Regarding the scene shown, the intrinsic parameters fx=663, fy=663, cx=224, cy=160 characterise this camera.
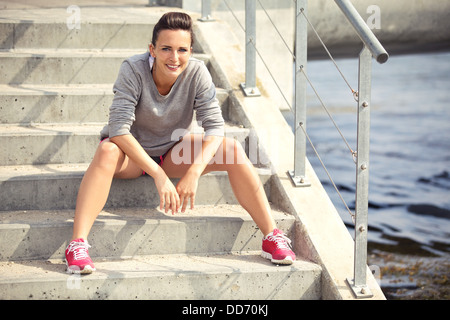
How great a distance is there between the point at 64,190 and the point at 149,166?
17.4 inches

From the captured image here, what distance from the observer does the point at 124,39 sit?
3.49 metres

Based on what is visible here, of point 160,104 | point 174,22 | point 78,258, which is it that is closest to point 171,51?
point 174,22

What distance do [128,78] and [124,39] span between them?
1185 mm

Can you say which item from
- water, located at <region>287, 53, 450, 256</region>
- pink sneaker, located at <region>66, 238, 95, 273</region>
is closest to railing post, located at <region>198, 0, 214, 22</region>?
pink sneaker, located at <region>66, 238, 95, 273</region>

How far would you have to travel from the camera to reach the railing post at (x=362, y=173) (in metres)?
2.11

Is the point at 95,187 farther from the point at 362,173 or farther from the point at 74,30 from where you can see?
the point at 74,30

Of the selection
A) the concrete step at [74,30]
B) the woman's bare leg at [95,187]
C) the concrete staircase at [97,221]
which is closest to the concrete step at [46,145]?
the concrete staircase at [97,221]

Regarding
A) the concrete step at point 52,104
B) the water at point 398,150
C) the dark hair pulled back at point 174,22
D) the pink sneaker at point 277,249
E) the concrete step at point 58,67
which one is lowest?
the water at point 398,150

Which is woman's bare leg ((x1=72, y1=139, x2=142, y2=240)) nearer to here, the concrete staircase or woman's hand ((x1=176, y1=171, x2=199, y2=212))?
the concrete staircase

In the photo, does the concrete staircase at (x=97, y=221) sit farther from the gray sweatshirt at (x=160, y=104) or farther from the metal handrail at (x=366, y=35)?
the metal handrail at (x=366, y=35)

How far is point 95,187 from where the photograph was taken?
2.28m

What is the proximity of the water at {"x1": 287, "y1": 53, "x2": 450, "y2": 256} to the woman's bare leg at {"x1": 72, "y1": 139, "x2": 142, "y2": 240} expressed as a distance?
9.40 ft
